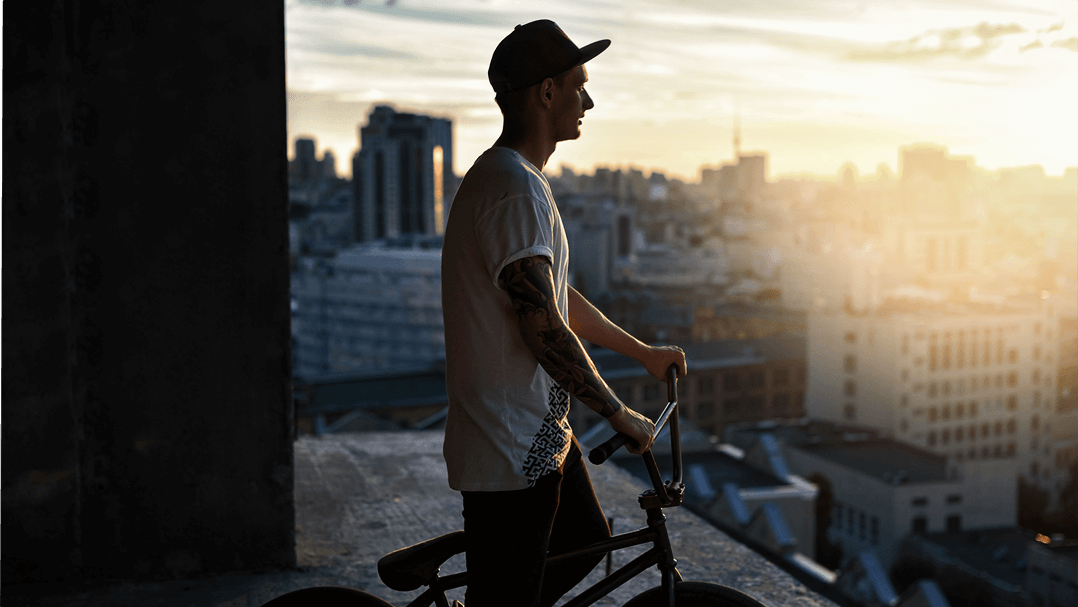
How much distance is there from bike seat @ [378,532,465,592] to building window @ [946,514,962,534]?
27.0 m

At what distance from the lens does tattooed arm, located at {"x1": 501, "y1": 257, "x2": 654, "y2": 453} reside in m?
1.07

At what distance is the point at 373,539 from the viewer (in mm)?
2738

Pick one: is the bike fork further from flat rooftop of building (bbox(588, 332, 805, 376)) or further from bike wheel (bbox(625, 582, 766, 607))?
flat rooftop of building (bbox(588, 332, 805, 376))

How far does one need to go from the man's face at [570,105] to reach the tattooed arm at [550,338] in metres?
0.21

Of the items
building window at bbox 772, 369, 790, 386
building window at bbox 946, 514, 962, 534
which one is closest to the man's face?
building window at bbox 946, 514, 962, 534

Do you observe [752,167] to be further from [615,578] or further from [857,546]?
[615,578]

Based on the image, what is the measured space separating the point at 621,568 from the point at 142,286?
1557 mm

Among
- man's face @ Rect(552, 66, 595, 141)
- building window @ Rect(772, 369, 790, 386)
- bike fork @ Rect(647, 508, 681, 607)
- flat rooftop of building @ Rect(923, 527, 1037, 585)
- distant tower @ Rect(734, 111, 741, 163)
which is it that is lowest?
flat rooftop of building @ Rect(923, 527, 1037, 585)

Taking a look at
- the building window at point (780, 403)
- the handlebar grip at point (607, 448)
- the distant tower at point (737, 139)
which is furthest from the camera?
the distant tower at point (737, 139)

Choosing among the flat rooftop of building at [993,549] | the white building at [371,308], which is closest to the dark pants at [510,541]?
the flat rooftop of building at [993,549]

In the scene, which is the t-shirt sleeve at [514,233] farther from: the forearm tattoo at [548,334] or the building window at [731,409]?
the building window at [731,409]

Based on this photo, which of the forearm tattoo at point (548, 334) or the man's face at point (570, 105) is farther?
the man's face at point (570, 105)

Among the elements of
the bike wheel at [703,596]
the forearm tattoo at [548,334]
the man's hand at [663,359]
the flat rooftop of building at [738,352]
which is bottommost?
the flat rooftop of building at [738,352]

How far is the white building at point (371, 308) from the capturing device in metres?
55.6
